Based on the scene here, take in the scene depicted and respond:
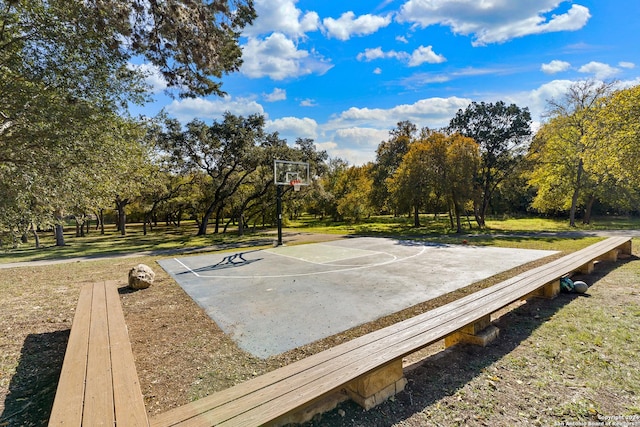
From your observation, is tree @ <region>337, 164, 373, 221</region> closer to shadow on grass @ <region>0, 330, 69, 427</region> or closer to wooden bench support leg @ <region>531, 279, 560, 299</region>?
wooden bench support leg @ <region>531, 279, 560, 299</region>

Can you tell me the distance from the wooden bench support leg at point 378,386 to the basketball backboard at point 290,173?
13.9 m

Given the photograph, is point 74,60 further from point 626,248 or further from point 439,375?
point 626,248

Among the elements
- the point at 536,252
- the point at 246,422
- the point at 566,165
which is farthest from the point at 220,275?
the point at 566,165

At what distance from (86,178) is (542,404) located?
937cm

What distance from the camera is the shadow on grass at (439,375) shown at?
2664 mm

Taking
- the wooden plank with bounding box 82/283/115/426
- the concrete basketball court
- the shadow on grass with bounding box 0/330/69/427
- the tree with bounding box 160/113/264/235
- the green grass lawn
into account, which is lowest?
the green grass lawn

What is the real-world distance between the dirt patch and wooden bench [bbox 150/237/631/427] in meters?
0.19

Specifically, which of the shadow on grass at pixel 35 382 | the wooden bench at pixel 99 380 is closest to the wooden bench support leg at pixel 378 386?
the wooden bench at pixel 99 380

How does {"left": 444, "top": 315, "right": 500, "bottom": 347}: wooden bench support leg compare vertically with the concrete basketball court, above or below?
above

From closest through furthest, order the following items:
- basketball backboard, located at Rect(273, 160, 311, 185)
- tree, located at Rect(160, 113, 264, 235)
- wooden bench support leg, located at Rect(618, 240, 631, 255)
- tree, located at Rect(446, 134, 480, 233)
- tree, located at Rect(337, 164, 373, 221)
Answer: wooden bench support leg, located at Rect(618, 240, 631, 255)
basketball backboard, located at Rect(273, 160, 311, 185)
tree, located at Rect(446, 134, 480, 233)
tree, located at Rect(160, 113, 264, 235)
tree, located at Rect(337, 164, 373, 221)

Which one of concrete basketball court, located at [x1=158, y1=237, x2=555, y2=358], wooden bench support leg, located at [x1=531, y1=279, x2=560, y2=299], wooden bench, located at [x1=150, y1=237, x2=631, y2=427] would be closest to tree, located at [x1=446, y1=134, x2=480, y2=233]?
concrete basketball court, located at [x1=158, y1=237, x2=555, y2=358]

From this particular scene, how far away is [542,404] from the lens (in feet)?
8.99

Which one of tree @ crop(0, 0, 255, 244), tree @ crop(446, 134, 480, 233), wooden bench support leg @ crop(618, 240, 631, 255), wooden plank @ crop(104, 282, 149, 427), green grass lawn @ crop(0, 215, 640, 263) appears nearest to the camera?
wooden plank @ crop(104, 282, 149, 427)

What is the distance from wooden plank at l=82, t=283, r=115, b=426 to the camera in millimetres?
1966
